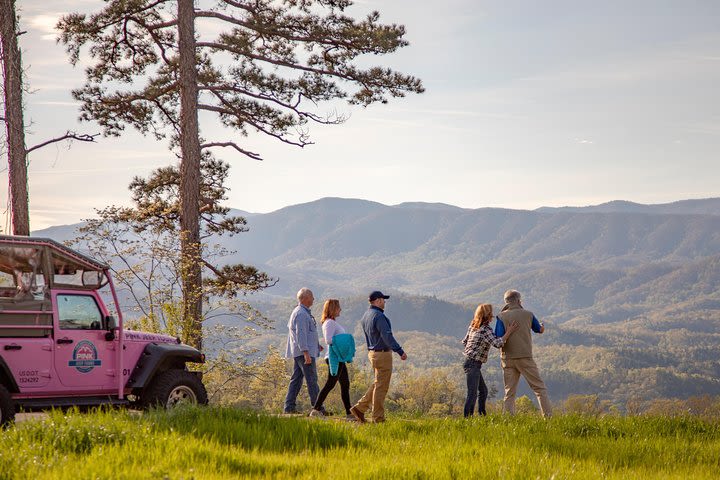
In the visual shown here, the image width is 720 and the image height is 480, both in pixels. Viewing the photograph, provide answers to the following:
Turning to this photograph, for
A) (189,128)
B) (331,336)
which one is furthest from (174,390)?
(189,128)

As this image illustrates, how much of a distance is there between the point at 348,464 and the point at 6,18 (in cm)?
1300

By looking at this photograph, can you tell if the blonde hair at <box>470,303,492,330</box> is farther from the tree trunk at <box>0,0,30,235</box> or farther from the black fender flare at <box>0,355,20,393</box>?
the tree trunk at <box>0,0,30,235</box>

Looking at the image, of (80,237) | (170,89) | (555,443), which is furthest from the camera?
(170,89)

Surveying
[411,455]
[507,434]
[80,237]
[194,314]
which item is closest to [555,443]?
[507,434]

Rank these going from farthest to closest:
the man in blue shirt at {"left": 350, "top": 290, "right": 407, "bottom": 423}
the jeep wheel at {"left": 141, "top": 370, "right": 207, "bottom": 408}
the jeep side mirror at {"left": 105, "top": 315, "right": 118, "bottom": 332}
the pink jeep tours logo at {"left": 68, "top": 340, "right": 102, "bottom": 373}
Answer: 1. the man in blue shirt at {"left": 350, "top": 290, "right": 407, "bottom": 423}
2. the jeep wheel at {"left": 141, "top": 370, "right": 207, "bottom": 408}
3. the jeep side mirror at {"left": 105, "top": 315, "right": 118, "bottom": 332}
4. the pink jeep tours logo at {"left": 68, "top": 340, "right": 102, "bottom": 373}

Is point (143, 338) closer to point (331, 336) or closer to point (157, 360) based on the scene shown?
point (157, 360)

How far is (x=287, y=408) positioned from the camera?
13547 millimetres

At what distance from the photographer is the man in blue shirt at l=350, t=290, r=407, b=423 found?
11.3 m

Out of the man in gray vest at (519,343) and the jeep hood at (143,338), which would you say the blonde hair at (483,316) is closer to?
the man in gray vest at (519,343)

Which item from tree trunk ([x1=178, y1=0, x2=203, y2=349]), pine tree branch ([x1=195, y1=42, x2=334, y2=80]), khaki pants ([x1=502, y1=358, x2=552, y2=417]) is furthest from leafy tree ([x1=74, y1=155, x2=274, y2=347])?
khaki pants ([x1=502, y1=358, x2=552, y2=417])

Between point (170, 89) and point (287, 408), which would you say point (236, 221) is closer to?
point (170, 89)

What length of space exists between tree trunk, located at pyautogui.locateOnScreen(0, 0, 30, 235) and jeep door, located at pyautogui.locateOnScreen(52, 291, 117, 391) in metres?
6.93

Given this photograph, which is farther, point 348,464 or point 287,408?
point 287,408

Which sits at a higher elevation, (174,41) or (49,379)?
(174,41)
